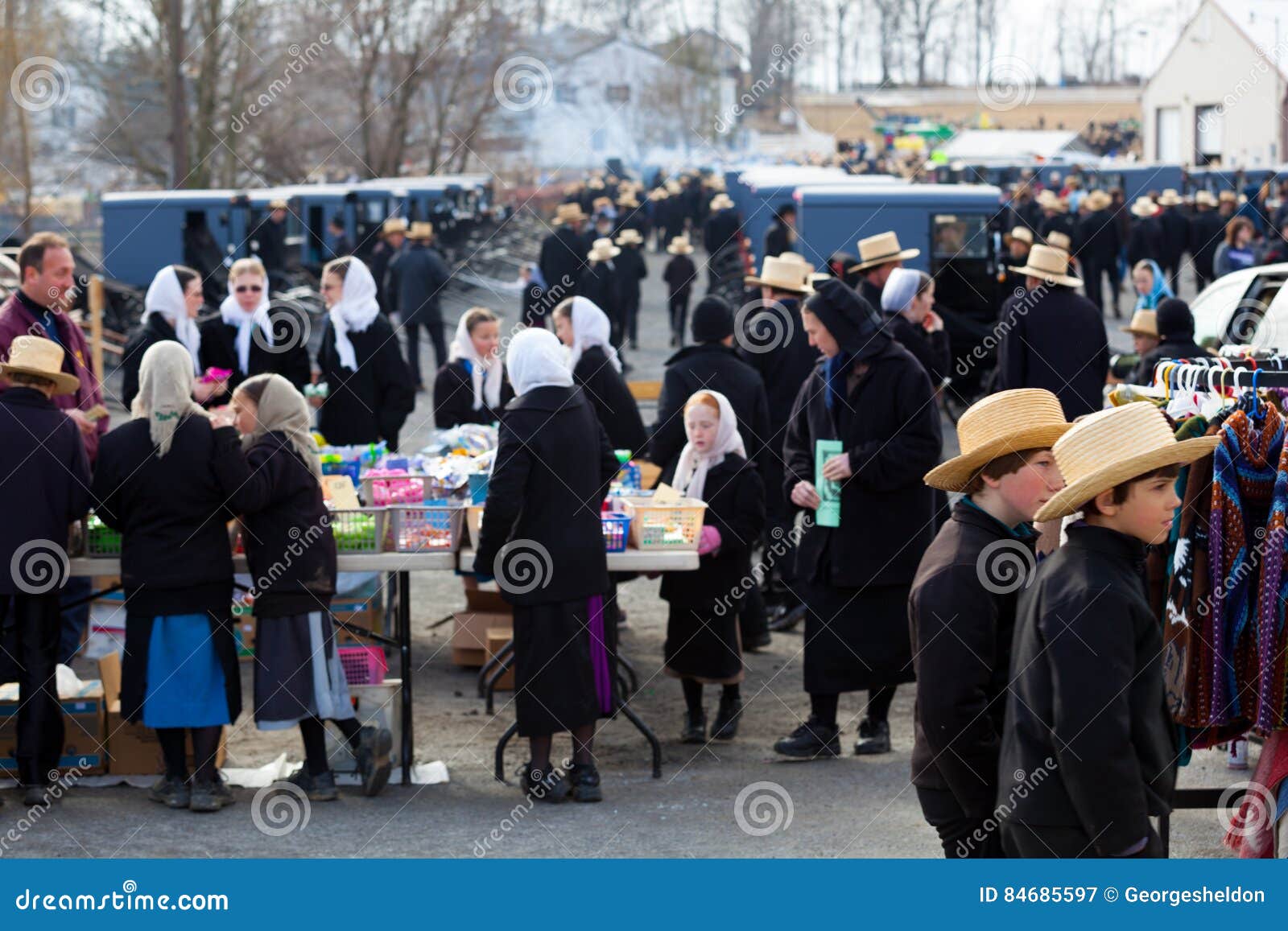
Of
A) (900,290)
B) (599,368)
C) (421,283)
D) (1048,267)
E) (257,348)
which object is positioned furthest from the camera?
(421,283)

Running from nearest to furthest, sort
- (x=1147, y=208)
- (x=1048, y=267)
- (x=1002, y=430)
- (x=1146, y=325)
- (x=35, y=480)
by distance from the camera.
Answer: (x=1002, y=430)
(x=35, y=480)
(x=1048, y=267)
(x=1146, y=325)
(x=1147, y=208)

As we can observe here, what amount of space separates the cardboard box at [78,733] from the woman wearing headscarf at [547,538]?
1.69 meters

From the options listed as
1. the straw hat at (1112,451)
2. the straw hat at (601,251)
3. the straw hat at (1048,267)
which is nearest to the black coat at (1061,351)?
the straw hat at (1048,267)

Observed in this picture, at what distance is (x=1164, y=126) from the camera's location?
61.0 metres

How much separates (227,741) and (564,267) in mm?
11927

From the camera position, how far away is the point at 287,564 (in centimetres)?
614

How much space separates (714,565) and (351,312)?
2.87 meters

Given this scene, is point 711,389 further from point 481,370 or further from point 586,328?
point 481,370

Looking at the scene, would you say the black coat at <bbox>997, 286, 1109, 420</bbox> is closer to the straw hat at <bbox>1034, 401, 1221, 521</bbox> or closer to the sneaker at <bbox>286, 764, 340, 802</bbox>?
the sneaker at <bbox>286, 764, 340, 802</bbox>

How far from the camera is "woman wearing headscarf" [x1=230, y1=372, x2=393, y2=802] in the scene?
6121 mm

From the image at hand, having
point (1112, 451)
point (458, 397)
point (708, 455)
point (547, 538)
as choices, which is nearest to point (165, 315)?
point (458, 397)

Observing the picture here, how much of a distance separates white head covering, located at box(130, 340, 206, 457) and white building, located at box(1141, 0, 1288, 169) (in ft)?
144

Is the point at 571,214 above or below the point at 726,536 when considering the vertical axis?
above
